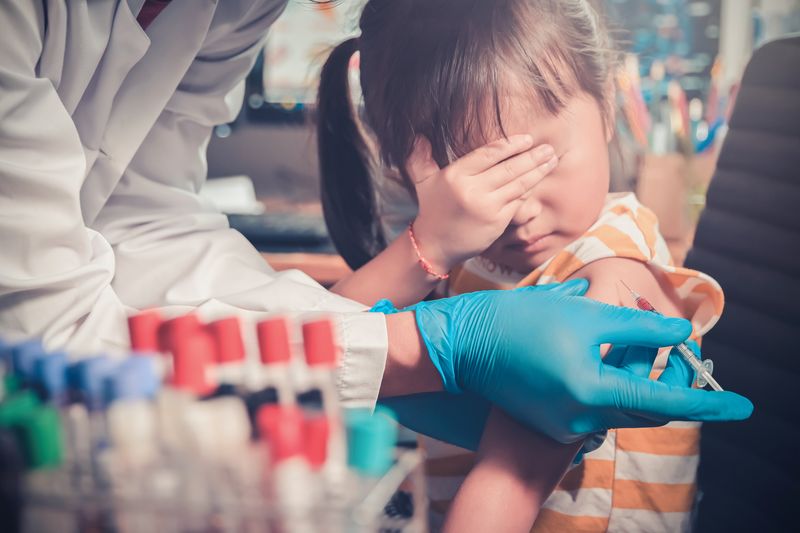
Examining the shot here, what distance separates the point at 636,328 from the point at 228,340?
1.14 feet

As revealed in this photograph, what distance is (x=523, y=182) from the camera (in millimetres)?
788

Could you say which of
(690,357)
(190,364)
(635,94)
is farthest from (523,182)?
(635,94)

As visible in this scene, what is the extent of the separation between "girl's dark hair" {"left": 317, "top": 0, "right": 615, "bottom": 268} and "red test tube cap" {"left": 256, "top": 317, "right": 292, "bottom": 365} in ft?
1.33

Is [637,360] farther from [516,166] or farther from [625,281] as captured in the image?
[516,166]

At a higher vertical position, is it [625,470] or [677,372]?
[677,372]

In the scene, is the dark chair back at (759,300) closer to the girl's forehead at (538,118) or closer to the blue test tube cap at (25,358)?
the girl's forehead at (538,118)

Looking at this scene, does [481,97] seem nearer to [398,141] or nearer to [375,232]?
[398,141]

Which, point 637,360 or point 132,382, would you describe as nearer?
point 132,382

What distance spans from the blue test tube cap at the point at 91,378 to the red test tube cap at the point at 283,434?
0.10 metres

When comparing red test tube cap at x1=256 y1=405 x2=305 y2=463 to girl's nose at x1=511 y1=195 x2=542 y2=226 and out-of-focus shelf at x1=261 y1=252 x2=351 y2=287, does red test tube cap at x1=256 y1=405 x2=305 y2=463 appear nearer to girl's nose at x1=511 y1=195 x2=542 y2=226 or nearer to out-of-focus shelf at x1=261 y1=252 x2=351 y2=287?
girl's nose at x1=511 y1=195 x2=542 y2=226

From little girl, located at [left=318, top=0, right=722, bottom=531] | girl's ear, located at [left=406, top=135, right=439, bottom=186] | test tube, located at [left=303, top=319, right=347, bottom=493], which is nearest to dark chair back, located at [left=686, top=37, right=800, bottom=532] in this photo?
little girl, located at [left=318, top=0, right=722, bottom=531]

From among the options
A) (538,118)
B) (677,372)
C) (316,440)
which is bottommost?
(677,372)

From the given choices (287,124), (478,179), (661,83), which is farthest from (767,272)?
(287,124)

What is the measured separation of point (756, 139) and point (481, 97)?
38 cm
